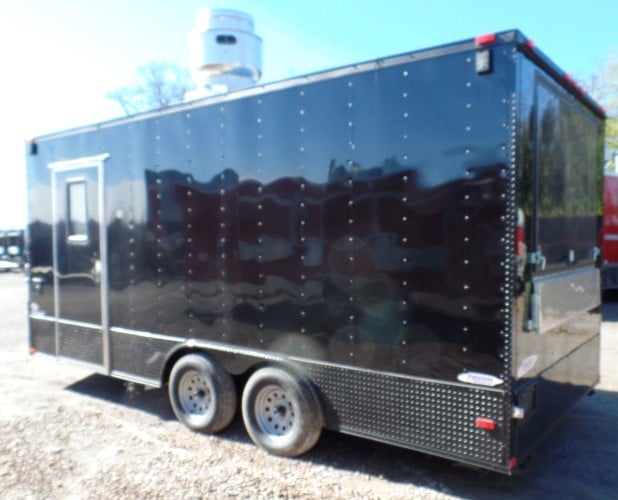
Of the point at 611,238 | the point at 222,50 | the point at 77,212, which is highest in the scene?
the point at 222,50

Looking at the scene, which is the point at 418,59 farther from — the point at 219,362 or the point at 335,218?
the point at 219,362

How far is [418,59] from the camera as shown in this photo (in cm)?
348

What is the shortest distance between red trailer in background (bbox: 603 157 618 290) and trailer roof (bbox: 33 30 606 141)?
25.0 ft

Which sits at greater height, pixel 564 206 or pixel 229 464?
pixel 564 206

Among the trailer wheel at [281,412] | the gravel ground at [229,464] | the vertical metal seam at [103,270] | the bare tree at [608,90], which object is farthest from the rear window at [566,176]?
the bare tree at [608,90]

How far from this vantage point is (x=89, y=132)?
557 centimetres

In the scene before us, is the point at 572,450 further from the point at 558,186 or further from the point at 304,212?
the point at 304,212

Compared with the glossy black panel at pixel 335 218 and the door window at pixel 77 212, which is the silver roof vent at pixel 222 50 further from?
the door window at pixel 77 212

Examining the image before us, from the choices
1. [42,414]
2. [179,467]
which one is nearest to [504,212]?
[179,467]

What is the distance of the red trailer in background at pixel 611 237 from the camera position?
11.6 metres

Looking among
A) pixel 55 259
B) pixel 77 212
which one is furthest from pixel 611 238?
pixel 55 259

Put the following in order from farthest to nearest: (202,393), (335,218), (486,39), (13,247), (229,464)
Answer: (13,247), (202,393), (229,464), (335,218), (486,39)

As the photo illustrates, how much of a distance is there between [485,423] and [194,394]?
2.58 metres

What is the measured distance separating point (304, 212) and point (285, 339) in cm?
95
